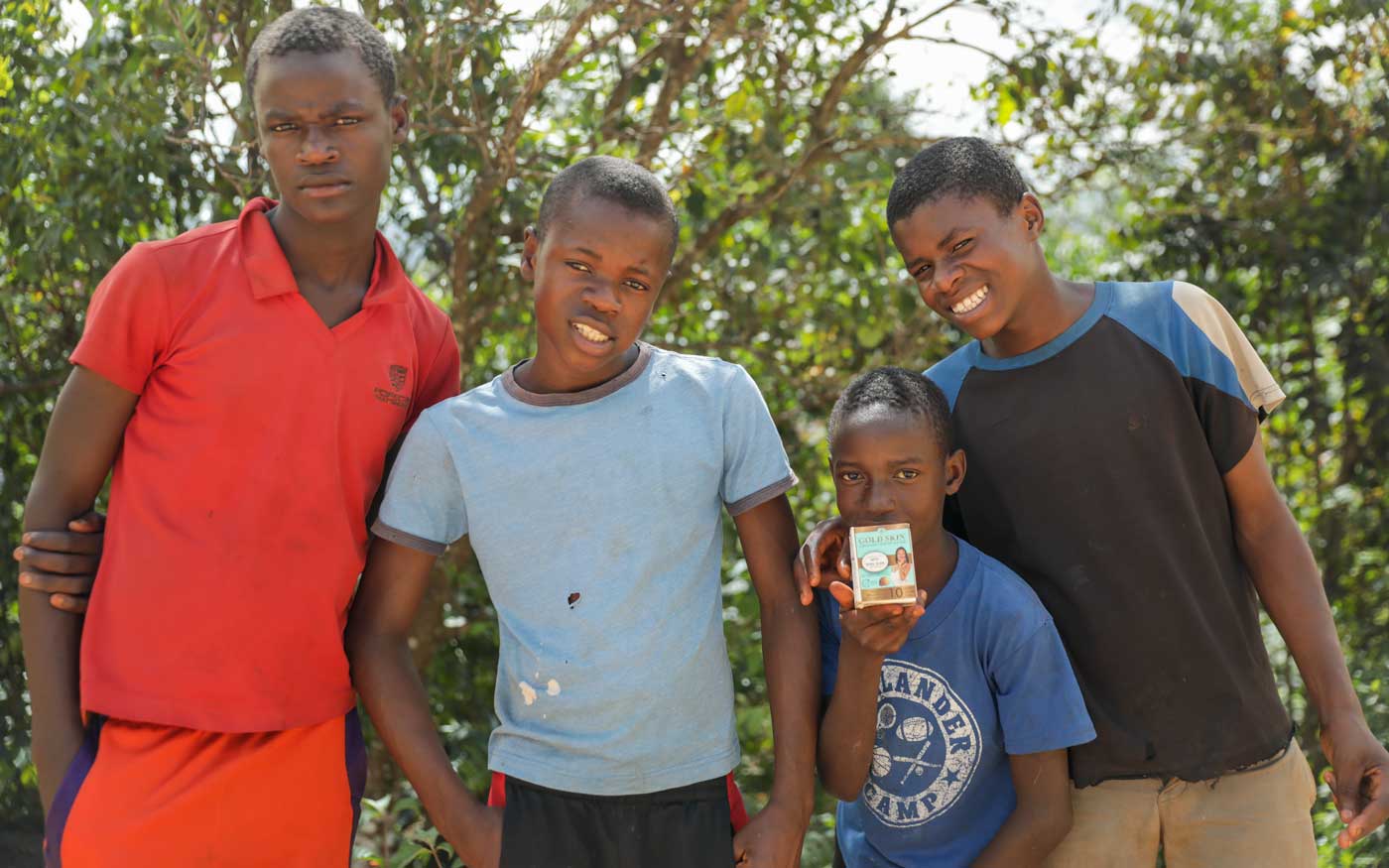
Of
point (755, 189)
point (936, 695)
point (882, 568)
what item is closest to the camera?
point (882, 568)

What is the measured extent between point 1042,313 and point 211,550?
5.40 ft

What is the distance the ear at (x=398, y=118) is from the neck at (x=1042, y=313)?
1.30 m

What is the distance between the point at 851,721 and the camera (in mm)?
2195

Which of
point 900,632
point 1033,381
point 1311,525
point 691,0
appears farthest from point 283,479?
point 1311,525

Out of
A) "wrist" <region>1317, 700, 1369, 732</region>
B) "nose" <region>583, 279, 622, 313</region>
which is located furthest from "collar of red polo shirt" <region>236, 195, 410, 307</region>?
"wrist" <region>1317, 700, 1369, 732</region>

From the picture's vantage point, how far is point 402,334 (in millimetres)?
2400

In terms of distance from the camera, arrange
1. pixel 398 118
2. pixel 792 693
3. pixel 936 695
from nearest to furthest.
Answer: pixel 792 693 < pixel 936 695 < pixel 398 118

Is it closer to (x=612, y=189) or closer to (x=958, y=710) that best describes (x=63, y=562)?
(x=612, y=189)

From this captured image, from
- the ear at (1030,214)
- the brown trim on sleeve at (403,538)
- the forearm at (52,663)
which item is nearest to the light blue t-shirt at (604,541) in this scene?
the brown trim on sleeve at (403,538)

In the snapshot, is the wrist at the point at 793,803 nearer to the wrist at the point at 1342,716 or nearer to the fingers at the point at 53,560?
the wrist at the point at 1342,716

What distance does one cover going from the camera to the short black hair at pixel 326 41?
7.66ft

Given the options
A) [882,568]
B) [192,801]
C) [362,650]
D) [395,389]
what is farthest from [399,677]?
[882,568]

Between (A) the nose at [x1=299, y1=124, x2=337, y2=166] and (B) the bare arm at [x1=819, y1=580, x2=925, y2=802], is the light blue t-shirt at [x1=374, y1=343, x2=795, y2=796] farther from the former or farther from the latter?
(A) the nose at [x1=299, y1=124, x2=337, y2=166]

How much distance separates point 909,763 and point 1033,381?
2.56 feet
